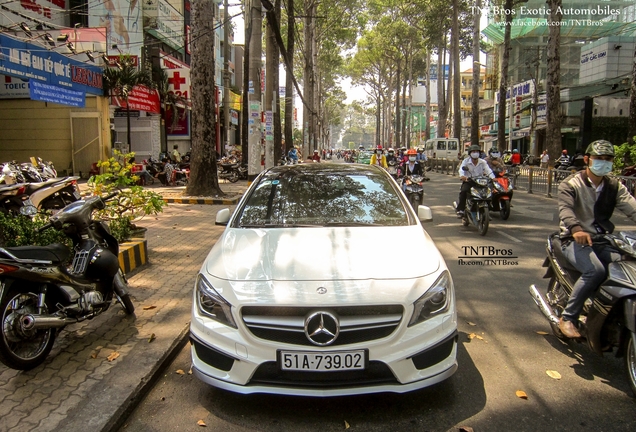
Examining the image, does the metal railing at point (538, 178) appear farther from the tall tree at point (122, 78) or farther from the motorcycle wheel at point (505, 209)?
the tall tree at point (122, 78)

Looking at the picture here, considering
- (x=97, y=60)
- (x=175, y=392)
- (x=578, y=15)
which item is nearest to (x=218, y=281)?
(x=175, y=392)

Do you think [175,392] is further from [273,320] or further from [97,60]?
[97,60]

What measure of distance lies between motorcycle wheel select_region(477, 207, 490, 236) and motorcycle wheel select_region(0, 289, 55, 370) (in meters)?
7.37

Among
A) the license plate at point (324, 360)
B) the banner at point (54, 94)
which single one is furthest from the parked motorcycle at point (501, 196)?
the banner at point (54, 94)

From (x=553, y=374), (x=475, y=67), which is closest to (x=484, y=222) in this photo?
(x=553, y=374)

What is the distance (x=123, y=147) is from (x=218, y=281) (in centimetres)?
2113

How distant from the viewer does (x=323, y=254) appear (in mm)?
3373

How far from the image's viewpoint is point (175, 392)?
11.1ft

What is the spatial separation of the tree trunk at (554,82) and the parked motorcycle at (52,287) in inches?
686

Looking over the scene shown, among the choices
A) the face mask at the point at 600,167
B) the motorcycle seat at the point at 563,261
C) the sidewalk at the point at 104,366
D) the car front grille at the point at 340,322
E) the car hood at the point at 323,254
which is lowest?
the sidewalk at the point at 104,366

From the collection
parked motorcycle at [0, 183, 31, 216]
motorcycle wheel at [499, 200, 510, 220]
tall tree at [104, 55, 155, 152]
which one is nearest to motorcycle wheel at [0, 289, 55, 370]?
parked motorcycle at [0, 183, 31, 216]

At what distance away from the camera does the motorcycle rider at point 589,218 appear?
140 inches

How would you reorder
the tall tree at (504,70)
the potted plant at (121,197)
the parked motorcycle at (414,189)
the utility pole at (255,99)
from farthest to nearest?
the tall tree at (504,70), the utility pole at (255,99), the parked motorcycle at (414,189), the potted plant at (121,197)

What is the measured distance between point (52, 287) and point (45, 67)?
14.3m
